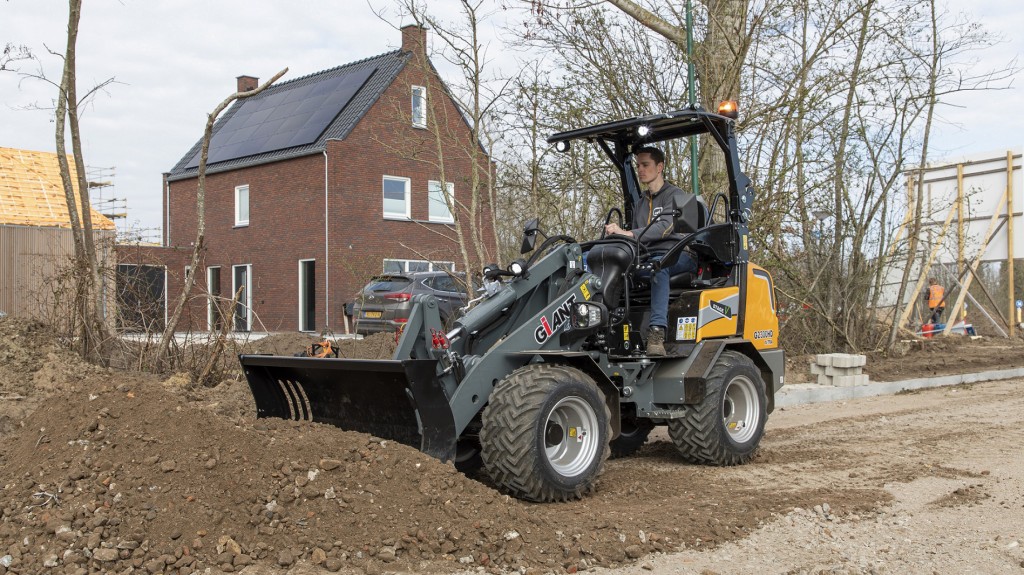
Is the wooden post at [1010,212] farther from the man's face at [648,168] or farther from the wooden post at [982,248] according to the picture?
the man's face at [648,168]

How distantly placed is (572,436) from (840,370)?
A: 774 centimetres

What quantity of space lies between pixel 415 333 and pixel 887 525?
2922 mm

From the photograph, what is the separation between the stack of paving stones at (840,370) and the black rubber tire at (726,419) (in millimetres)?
5307

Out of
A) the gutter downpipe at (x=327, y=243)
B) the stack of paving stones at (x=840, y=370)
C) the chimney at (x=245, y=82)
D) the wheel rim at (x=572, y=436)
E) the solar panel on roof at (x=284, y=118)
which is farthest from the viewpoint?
the chimney at (x=245, y=82)

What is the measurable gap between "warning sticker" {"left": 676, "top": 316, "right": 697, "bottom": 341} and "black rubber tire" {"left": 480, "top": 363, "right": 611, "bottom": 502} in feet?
4.34

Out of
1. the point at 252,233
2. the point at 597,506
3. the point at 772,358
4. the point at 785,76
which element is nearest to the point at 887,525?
the point at 597,506

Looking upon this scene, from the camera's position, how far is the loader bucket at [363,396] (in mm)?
5512

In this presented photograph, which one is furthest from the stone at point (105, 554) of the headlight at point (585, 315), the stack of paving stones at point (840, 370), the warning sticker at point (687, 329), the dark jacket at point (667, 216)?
the stack of paving stones at point (840, 370)

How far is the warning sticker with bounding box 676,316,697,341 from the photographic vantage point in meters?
7.19

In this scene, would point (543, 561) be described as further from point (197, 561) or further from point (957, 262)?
point (957, 262)

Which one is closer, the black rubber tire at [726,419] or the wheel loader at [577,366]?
the wheel loader at [577,366]

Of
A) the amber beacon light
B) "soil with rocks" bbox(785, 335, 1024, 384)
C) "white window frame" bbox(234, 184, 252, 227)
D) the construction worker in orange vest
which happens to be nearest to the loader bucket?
the amber beacon light

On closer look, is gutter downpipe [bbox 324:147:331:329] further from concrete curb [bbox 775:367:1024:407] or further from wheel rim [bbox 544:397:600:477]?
wheel rim [bbox 544:397:600:477]

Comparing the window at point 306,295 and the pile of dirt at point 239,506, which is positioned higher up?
the window at point 306,295
